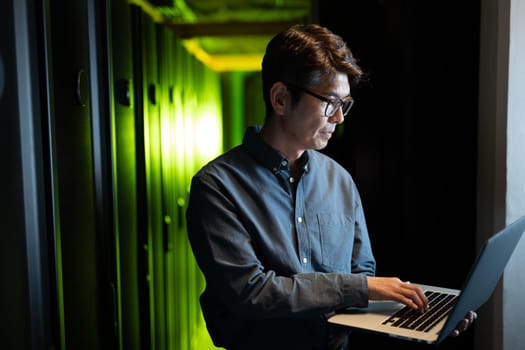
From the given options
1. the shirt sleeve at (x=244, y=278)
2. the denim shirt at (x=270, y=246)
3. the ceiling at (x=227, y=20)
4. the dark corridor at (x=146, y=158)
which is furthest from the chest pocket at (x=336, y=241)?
the ceiling at (x=227, y=20)

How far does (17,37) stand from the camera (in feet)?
3.08

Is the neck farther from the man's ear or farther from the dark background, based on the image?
the dark background

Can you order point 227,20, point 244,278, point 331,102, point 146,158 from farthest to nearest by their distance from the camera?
point 227,20 → point 146,158 → point 331,102 → point 244,278

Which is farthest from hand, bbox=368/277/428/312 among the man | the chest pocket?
the chest pocket

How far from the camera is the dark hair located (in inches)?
44.8

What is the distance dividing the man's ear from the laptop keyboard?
0.53m

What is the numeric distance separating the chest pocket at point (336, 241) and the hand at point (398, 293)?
0.44 feet

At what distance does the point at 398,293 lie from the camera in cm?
108

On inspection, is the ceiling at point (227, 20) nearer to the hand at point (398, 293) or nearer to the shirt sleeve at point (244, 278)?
the shirt sleeve at point (244, 278)

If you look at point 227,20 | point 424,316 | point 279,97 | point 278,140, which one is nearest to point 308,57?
point 279,97

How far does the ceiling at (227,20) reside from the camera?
2.36 m

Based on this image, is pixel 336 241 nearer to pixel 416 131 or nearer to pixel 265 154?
pixel 265 154

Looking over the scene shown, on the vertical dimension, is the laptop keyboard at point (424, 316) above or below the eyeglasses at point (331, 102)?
below

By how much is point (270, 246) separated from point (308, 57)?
1.44 feet
